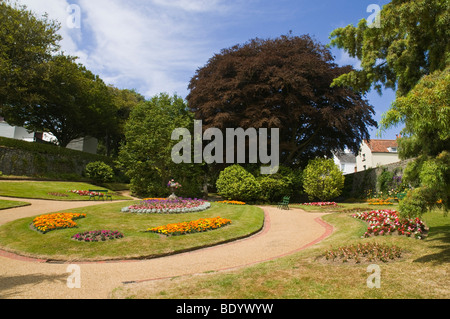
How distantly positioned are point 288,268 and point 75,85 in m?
36.9

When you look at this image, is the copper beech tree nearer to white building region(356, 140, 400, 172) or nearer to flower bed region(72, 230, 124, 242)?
flower bed region(72, 230, 124, 242)

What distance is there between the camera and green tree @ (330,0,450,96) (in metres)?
Answer: 6.73

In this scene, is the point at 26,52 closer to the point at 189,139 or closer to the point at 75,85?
the point at 75,85

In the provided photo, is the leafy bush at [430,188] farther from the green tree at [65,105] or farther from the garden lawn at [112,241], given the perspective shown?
the green tree at [65,105]

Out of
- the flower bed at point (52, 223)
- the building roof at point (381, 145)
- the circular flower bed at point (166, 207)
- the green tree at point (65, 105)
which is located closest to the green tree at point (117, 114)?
the green tree at point (65, 105)

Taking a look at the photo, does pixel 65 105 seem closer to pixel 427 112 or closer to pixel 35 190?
pixel 35 190

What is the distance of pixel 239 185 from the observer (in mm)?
22844

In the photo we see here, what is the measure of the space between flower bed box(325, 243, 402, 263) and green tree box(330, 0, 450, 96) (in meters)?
4.29

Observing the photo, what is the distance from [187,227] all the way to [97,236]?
2.96m

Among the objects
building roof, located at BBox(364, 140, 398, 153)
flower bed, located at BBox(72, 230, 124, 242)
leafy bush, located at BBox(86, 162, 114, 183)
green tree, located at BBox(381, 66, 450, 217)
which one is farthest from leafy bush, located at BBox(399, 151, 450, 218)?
building roof, located at BBox(364, 140, 398, 153)

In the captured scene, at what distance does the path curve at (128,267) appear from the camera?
5.46 meters

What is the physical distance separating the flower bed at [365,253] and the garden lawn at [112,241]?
411 centimetres

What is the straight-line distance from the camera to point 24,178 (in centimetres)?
2533

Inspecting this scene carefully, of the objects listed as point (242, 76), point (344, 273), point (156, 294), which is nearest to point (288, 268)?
point (344, 273)
